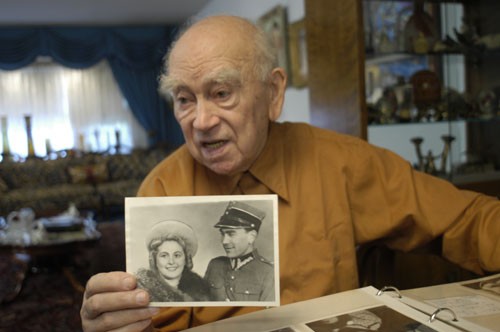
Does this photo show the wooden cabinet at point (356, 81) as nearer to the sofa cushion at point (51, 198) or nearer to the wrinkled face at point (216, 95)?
the wrinkled face at point (216, 95)

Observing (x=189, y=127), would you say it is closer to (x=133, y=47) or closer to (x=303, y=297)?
(x=303, y=297)

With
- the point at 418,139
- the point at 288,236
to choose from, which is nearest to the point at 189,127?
the point at 288,236

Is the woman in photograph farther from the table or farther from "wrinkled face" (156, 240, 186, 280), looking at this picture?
the table

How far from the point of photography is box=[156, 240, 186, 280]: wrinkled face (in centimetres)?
68

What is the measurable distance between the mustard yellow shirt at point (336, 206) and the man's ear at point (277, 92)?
7cm

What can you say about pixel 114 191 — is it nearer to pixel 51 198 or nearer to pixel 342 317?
pixel 51 198

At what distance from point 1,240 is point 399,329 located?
344cm

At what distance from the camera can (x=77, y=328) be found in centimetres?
262

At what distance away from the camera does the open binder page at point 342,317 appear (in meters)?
0.64

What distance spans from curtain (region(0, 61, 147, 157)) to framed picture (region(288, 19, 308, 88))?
3.96 m

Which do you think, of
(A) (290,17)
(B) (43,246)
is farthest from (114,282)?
(A) (290,17)

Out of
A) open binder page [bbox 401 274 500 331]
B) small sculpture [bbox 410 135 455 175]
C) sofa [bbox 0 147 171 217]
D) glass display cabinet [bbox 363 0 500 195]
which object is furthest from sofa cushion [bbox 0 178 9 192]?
open binder page [bbox 401 274 500 331]

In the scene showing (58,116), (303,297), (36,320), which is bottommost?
(36,320)

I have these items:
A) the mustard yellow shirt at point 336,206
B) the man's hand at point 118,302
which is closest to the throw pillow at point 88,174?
the mustard yellow shirt at point 336,206
